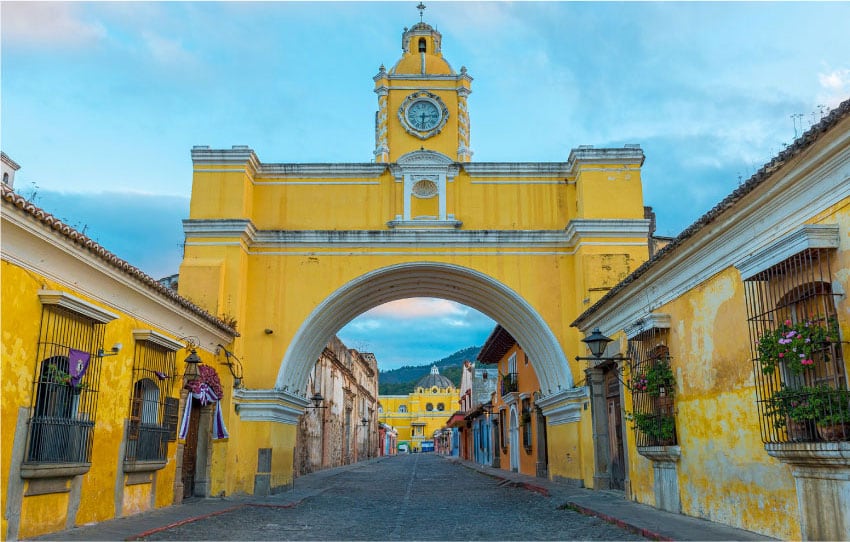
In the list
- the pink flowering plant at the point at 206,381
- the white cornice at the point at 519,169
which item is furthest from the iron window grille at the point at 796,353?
the white cornice at the point at 519,169

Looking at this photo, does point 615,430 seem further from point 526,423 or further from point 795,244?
point 526,423

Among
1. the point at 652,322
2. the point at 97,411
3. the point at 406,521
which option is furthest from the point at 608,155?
the point at 97,411

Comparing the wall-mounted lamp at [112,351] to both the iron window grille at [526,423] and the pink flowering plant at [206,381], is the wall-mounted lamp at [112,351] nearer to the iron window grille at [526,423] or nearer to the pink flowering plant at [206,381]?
the pink flowering plant at [206,381]

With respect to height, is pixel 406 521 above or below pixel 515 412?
below

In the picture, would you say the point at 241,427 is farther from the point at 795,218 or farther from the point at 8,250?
the point at 795,218

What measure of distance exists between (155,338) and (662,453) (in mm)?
7216

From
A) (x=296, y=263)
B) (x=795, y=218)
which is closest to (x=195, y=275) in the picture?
(x=296, y=263)

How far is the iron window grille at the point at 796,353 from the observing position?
5.80 meters

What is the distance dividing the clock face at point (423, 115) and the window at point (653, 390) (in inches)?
325

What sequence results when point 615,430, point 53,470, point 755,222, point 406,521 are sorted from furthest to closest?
point 615,430
point 406,521
point 53,470
point 755,222

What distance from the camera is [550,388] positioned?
16.6 metres

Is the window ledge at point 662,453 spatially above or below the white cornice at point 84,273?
below

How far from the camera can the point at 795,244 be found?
20.0ft

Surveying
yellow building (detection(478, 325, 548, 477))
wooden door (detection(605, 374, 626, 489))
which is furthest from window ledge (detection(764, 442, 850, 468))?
yellow building (detection(478, 325, 548, 477))
